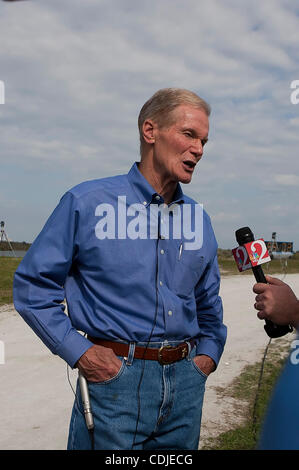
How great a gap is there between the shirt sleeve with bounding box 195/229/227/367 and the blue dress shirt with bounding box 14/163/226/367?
0.27m

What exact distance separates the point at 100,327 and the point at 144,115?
1.08 metres

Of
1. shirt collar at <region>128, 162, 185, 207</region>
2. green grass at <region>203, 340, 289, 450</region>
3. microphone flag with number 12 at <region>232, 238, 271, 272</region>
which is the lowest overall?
green grass at <region>203, 340, 289, 450</region>

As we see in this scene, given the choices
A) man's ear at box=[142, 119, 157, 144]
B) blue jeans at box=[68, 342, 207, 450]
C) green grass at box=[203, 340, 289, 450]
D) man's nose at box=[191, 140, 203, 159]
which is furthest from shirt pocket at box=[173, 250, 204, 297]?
green grass at box=[203, 340, 289, 450]

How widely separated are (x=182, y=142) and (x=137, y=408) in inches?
49.1

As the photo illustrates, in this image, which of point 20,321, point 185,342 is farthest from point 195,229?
point 20,321

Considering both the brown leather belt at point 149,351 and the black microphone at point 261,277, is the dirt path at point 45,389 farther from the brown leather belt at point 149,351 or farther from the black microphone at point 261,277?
the black microphone at point 261,277

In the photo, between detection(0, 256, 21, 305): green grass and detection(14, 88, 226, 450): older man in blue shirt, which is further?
detection(0, 256, 21, 305): green grass

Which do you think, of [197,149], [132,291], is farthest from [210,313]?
[197,149]

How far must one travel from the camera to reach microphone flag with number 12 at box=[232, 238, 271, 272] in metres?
2.48

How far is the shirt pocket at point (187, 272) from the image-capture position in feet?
8.04

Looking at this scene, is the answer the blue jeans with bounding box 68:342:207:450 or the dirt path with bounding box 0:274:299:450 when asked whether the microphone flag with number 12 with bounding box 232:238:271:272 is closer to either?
the blue jeans with bounding box 68:342:207:450

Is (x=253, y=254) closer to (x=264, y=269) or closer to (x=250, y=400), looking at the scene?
(x=250, y=400)

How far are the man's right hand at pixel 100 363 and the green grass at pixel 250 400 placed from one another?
139 centimetres

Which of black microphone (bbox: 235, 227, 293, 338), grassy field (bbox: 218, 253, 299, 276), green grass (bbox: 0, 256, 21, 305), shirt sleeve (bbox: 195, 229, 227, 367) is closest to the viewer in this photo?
black microphone (bbox: 235, 227, 293, 338)
